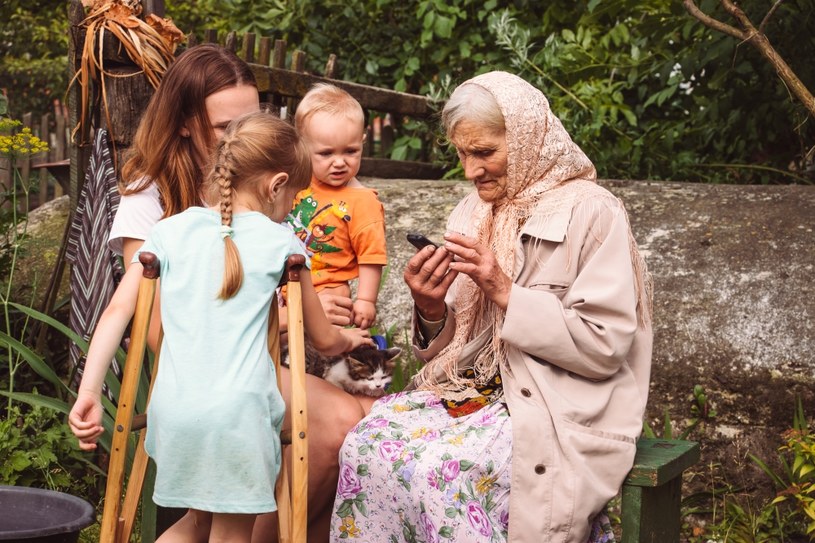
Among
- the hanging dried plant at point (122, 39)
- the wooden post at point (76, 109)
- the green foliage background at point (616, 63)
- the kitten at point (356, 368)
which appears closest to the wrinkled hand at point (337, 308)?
Answer: the kitten at point (356, 368)

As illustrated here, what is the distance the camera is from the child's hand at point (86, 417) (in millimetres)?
2494

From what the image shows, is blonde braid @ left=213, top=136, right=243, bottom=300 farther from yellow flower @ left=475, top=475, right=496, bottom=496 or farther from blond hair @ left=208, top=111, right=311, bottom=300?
yellow flower @ left=475, top=475, right=496, bottom=496

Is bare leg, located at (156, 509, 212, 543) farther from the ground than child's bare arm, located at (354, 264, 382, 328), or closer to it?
closer to it

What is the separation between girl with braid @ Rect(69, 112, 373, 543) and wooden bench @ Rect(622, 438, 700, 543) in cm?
102

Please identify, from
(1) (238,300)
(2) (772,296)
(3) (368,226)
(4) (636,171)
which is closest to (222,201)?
(1) (238,300)

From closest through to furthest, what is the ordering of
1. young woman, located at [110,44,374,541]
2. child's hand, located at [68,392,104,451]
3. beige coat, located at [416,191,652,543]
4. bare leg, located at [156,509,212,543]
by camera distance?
child's hand, located at [68,392,104,451]
bare leg, located at [156,509,212,543]
beige coat, located at [416,191,652,543]
young woman, located at [110,44,374,541]

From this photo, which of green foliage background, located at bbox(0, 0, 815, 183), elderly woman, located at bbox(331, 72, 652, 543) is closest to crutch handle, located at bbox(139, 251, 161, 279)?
elderly woman, located at bbox(331, 72, 652, 543)

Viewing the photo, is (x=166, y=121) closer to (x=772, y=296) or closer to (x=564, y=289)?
(x=564, y=289)

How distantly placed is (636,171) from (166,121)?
12.5 feet

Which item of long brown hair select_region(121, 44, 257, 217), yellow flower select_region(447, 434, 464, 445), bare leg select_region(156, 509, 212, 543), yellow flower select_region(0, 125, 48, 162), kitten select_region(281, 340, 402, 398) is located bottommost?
bare leg select_region(156, 509, 212, 543)

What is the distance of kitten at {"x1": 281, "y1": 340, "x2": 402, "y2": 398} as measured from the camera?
3285 mm

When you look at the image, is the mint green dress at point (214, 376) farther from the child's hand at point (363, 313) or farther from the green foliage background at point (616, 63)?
the green foliage background at point (616, 63)

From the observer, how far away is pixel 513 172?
122 inches

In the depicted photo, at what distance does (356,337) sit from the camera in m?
3.18
